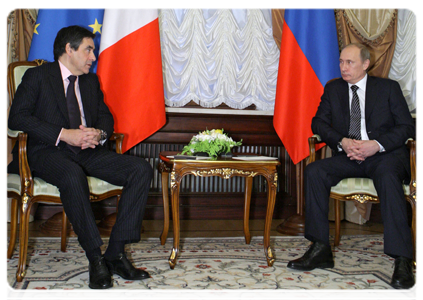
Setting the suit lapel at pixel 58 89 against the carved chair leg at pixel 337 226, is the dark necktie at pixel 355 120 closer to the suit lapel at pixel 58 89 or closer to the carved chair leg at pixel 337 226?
the carved chair leg at pixel 337 226

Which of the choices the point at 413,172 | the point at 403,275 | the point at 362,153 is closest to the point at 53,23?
the point at 362,153

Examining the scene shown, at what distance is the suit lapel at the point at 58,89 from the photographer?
2531mm

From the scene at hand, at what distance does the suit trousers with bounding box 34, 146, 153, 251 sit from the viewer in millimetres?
2166

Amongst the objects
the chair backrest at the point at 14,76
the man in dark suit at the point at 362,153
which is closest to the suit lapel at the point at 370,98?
the man in dark suit at the point at 362,153

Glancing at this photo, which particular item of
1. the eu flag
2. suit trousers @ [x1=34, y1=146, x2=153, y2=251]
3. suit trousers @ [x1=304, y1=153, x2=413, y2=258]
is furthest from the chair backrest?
suit trousers @ [x1=304, y1=153, x2=413, y2=258]

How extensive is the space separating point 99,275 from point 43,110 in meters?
1.06

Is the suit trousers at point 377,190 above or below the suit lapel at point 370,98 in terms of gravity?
below

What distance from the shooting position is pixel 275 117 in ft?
12.3

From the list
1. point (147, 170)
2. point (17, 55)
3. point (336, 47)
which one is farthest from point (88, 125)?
point (336, 47)

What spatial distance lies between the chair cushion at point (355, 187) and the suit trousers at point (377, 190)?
35 millimetres

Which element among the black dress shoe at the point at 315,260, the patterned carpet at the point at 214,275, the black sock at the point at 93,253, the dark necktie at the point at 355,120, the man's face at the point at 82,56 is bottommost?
the patterned carpet at the point at 214,275

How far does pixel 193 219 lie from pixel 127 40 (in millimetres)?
1777

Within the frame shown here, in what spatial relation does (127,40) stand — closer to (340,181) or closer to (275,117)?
(275,117)

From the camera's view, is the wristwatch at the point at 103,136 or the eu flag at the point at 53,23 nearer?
the wristwatch at the point at 103,136
